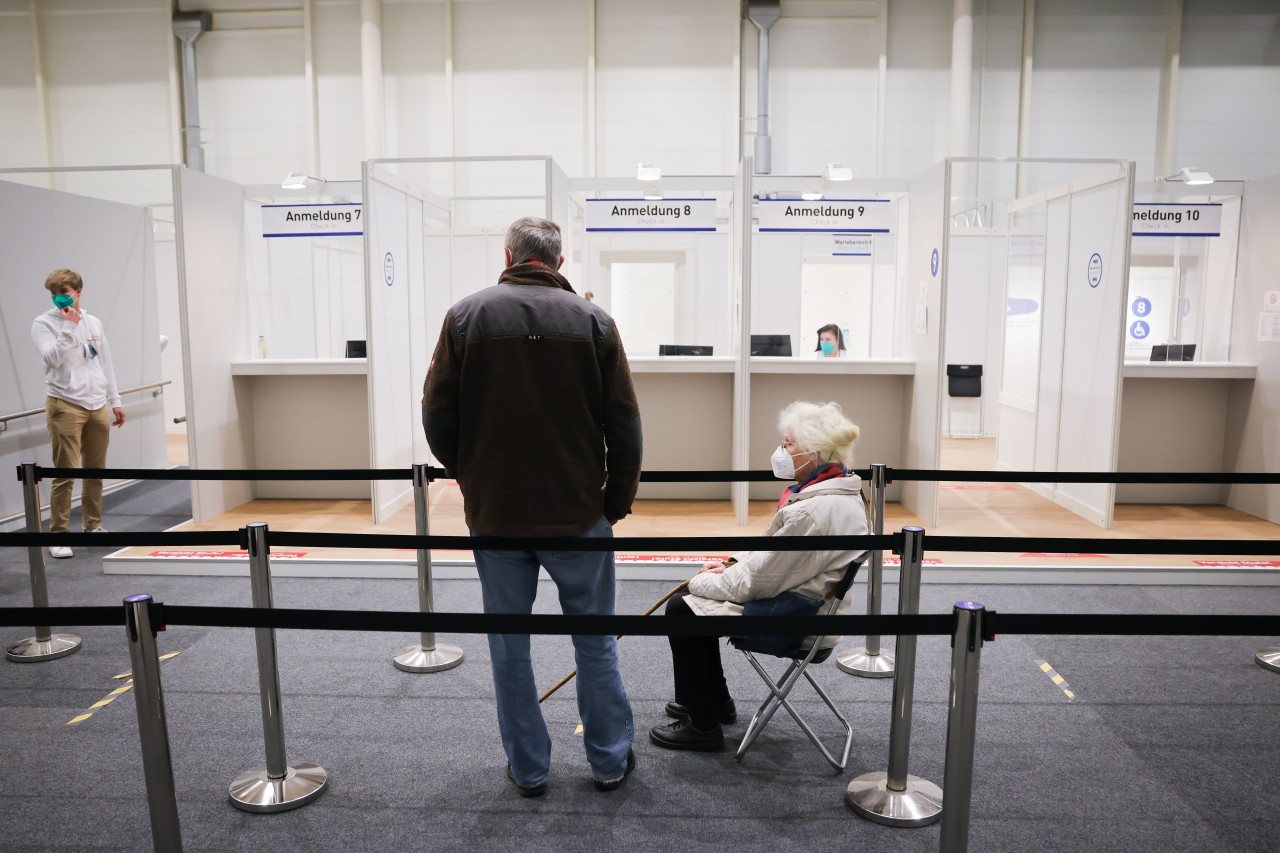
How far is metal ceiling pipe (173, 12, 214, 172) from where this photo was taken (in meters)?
9.59

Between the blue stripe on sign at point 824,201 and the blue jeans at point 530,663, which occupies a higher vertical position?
the blue stripe on sign at point 824,201

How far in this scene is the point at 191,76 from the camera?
31.7 feet

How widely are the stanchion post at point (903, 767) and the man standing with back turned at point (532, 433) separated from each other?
78 cm

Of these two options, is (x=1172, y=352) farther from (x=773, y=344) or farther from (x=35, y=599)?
(x=35, y=599)

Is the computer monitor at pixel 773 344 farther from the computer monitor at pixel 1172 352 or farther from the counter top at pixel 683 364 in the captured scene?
the computer monitor at pixel 1172 352

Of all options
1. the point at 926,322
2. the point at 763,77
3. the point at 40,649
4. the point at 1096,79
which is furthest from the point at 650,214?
the point at 1096,79

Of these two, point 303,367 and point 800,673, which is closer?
point 800,673

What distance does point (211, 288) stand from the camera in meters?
5.50

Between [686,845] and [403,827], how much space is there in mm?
766

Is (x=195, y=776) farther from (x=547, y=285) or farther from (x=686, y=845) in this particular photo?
(x=547, y=285)

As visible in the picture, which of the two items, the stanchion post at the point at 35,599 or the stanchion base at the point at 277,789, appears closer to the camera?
the stanchion base at the point at 277,789

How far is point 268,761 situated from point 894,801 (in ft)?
5.82

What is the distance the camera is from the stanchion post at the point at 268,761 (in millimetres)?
2428

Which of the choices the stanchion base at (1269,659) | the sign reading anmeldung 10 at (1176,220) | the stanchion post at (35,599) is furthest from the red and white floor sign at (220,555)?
the sign reading anmeldung 10 at (1176,220)
